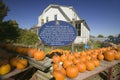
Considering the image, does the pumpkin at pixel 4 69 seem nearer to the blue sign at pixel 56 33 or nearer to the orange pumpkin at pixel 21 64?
the orange pumpkin at pixel 21 64

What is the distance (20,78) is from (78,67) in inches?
81.4

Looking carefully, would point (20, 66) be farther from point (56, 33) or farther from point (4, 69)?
point (56, 33)

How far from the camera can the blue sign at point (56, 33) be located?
521 cm

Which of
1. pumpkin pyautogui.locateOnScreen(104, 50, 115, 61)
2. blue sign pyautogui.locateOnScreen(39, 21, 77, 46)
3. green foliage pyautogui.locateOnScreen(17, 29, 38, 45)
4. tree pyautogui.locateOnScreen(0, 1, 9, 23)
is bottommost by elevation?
green foliage pyautogui.locateOnScreen(17, 29, 38, 45)

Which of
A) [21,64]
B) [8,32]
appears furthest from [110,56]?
[8,32]

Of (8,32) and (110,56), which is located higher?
(8,32)

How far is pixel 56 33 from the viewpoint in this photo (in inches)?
207

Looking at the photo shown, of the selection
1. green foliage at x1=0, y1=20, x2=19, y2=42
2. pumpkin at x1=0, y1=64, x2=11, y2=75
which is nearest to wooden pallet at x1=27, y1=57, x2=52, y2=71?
pumpkin at x1=0, y1=64, x2=11, y2=75

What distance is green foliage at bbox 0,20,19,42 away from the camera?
18072 mm

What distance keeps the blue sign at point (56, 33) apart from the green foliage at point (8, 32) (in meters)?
13.9

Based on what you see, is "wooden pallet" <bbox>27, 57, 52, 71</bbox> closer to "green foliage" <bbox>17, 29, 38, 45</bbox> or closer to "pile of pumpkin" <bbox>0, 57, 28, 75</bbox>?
"pile of pumpkin" <bbox>0, 57, 28, 75</bbox>

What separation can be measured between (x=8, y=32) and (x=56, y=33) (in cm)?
1541

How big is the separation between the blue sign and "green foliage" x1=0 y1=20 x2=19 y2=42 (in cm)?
1392

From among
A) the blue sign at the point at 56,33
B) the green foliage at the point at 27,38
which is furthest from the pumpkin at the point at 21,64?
the green foliage at the point at 27,38
